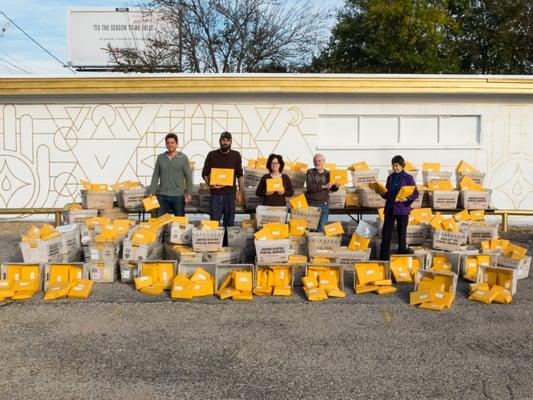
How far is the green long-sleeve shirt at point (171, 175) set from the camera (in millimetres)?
8414

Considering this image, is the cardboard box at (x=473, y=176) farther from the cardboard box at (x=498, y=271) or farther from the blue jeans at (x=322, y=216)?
the cardboard box at (x=498, y=271)

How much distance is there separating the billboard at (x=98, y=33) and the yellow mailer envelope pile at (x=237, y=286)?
27.2 meters

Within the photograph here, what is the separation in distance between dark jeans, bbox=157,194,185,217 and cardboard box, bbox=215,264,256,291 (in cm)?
200

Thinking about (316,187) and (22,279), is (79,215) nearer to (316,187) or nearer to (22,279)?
(22,279)

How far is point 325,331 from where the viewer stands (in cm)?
552

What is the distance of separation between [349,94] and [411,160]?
81.2 inches

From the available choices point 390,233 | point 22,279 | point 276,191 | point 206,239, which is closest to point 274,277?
point 206,239

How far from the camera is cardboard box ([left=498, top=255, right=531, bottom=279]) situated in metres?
7.56

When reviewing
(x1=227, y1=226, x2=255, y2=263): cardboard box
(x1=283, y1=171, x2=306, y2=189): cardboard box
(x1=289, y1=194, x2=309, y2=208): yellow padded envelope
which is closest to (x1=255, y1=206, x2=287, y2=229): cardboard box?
(x1=227, y1=226, x2=255, y2=263): cardboard box

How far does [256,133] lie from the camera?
12375 mm

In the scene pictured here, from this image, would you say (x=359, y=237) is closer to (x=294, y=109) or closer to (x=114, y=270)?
(x=114, y=270)

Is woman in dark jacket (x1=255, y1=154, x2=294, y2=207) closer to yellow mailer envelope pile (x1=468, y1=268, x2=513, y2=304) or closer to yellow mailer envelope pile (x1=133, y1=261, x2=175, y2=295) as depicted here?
yellow mailer envelope pile (x1=133, y1=261, x2=175, y2=295)

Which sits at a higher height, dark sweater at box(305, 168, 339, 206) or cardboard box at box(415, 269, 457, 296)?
dark sweater at box(305, 168, 339, 206)

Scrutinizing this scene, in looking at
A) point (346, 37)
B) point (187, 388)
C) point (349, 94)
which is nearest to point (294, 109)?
point (349, 94)
